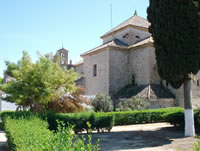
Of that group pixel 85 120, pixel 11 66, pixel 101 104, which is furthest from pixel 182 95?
pixel 11 66

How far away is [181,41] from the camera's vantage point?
32.7 feet

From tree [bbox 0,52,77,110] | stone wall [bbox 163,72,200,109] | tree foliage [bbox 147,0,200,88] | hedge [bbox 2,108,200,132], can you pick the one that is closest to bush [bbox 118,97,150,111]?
hedge [bbox 2,108,200,132]

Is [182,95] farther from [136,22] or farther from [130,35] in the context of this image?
[136,22]

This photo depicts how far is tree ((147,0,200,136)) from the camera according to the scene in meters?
9.90

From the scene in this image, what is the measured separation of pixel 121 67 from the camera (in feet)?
75.3

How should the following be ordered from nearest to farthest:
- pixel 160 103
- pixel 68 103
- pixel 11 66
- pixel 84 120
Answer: pixel 84 120 < pixel 11 66 < pixel 68 103 < pixel 160 103

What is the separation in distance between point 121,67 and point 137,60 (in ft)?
6.17

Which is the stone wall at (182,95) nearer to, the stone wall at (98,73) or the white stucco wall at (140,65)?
the white stucco wall at (140,65)

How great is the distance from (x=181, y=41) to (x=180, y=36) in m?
0.24

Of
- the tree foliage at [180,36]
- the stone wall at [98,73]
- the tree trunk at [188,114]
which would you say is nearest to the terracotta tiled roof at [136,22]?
the stone wall at [98,73]

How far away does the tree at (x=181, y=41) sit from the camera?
9.90m

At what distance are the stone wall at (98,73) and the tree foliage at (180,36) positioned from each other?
12.2 metres

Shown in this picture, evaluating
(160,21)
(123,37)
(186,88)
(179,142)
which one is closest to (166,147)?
(179,142)

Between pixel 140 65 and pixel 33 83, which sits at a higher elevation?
pixel 140 65
